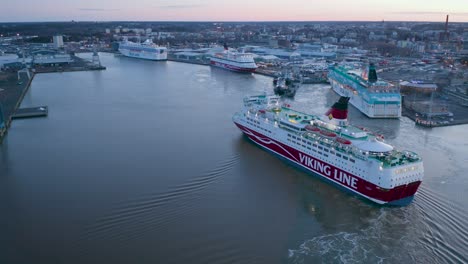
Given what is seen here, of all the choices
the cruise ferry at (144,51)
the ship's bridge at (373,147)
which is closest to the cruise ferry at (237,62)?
the cruise ferry at (144,51)

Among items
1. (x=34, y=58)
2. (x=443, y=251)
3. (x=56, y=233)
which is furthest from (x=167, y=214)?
(x=34, y=58)

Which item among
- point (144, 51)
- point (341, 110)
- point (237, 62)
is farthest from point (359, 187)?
point (144, 51)

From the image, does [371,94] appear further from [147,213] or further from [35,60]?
[35,60]

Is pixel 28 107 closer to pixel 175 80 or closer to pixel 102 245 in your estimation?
pixel 175 80

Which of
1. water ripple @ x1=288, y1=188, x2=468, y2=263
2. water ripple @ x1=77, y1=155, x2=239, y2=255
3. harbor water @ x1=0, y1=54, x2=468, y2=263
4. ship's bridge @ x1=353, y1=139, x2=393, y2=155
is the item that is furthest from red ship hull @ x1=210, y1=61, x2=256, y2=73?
water ripple @ x1=288, y1=188, x2=468, y2=263

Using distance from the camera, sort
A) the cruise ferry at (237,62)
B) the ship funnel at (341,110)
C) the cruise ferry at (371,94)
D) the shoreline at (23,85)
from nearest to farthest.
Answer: the ship funnel at (341,110), the shoreline at (23,85), the cruise ferry at (371,94), the cruise ferry at (237,62)

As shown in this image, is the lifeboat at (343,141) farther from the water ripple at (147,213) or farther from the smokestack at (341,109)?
the water ripple at (147,213)

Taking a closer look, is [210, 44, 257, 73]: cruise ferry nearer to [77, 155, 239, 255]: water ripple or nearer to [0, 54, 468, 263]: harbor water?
[0, 54, 468, 263]: harbor water
